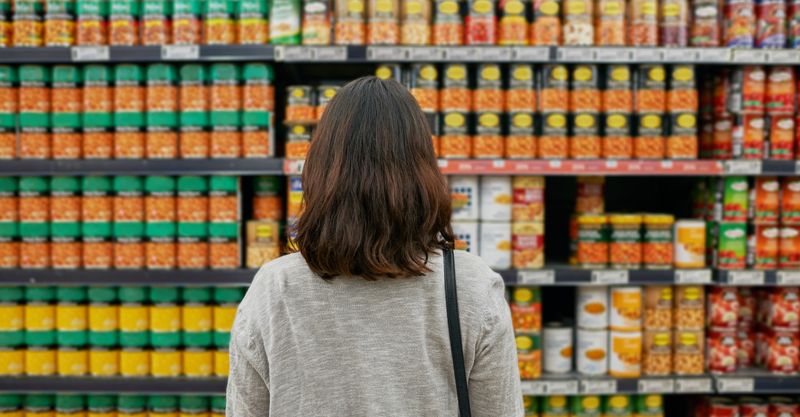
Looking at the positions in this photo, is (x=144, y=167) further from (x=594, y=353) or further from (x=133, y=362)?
(x=594, y=353)

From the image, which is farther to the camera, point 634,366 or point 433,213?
point 634,366

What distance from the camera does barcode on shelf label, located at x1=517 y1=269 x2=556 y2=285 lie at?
2.95 metres

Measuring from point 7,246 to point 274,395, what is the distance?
2530 mm

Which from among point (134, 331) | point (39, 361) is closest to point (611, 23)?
point (134, 331)

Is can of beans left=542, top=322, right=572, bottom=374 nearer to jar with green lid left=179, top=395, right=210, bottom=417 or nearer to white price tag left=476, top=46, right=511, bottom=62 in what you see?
white price tag left=476, top=46, right=511, bottom=62

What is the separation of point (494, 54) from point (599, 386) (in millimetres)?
1515

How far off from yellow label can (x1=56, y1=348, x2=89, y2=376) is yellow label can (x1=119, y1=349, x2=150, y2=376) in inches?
7.7

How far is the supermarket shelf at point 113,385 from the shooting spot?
117 inches

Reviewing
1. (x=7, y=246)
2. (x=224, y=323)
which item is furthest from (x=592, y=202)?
(x=7, y=246)

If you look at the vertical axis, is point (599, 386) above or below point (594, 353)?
below

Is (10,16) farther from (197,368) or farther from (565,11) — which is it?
(565,11)

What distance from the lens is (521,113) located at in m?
2.96

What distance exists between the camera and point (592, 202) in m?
3.11

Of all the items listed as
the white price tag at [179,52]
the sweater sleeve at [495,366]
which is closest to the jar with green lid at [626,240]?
the white price tag at [179,52]
